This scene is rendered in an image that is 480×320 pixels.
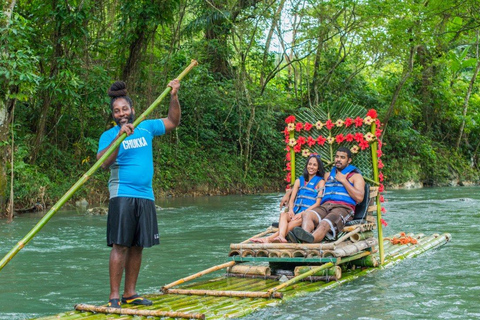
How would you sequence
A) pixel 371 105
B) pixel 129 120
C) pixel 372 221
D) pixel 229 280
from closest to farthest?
→ pixel 129 120
pixel 229 280
pixel 372 221
pixel 371 105

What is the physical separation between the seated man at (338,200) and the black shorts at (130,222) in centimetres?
211

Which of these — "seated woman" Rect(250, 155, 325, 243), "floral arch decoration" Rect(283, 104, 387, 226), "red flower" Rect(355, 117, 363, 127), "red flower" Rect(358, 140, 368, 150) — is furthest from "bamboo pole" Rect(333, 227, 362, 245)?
"red flower" Rect(355, 117, 363, 127)

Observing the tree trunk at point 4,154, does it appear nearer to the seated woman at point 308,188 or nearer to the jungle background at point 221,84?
the jungle background at point 221,84

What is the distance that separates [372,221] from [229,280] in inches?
79.6

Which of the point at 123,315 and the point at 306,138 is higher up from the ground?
the point at 306,138

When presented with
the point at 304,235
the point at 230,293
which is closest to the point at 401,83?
the point at 304,235

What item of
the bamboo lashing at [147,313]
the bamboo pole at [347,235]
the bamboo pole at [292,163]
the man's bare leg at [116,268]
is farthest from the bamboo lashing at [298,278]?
the bamboo pole at [292,163]

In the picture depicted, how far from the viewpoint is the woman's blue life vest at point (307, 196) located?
7137 millimetres

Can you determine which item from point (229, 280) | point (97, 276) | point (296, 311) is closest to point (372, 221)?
point (229, 280)

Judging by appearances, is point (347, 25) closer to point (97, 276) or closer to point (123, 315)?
point (97, 276)

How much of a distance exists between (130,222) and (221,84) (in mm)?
15904

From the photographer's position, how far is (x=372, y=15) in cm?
1769

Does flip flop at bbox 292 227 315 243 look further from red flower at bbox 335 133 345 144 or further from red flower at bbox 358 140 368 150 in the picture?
red flower at bbox 335 133 345 144

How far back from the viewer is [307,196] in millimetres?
7172
